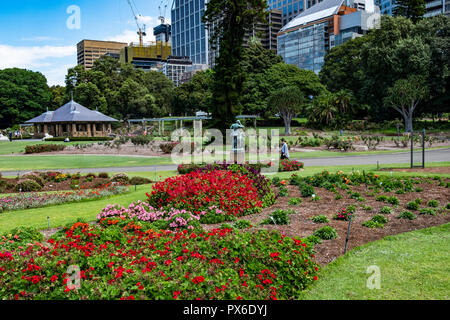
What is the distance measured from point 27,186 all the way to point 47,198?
10.5 ft

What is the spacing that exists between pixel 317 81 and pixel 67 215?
214 ft

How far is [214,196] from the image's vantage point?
10234mm

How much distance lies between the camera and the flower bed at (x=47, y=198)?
12.4 metres

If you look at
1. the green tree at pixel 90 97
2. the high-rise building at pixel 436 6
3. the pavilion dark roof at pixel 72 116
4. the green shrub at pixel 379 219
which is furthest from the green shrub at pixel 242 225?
the high-rise building at pixel 436 6

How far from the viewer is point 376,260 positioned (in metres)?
6.49

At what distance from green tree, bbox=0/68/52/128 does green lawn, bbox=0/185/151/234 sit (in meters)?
74.5

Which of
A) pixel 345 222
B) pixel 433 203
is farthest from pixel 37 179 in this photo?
pixel 433 203

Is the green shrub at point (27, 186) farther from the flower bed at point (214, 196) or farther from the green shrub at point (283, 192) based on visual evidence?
the green shrub at point (283, 192)

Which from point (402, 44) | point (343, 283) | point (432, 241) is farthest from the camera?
point (402, 44)

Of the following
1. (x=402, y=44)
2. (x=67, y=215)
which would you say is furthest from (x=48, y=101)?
(x=67, y=215)

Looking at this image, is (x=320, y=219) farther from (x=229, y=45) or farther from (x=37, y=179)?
(x=229, y=45)

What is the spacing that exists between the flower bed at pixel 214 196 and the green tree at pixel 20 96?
77.5 metres

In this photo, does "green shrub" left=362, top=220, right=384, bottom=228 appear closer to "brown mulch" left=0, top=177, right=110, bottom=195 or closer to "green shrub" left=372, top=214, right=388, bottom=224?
"green shrub" left=372, top=214, right=388, bottom=224
